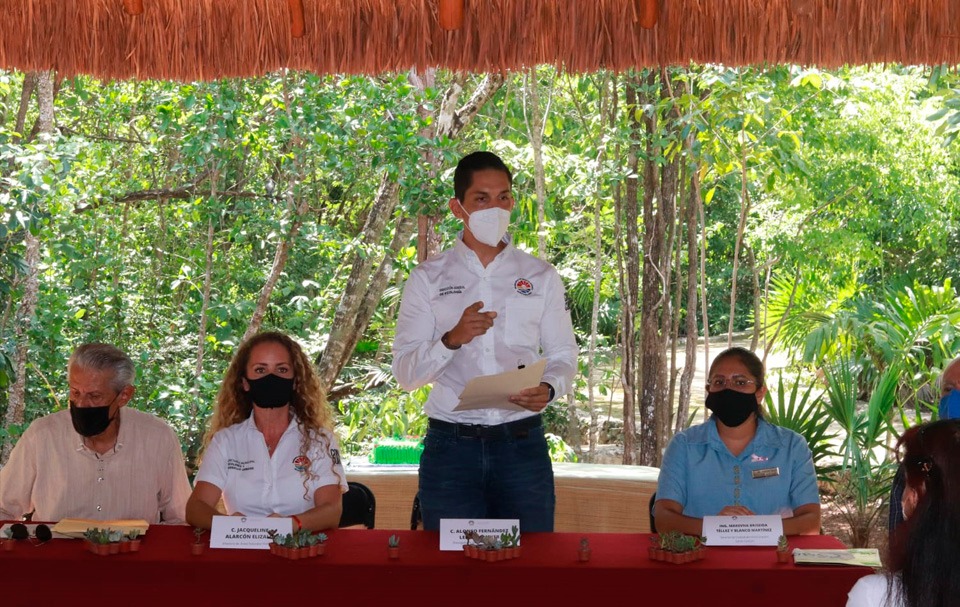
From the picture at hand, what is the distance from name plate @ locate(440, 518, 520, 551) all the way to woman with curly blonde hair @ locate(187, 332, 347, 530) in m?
0.65

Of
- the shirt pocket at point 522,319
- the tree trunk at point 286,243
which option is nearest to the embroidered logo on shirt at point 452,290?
the shirt pocket at point 522,319

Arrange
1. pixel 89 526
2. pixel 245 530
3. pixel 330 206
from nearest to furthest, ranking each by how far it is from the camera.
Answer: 1. pixel 245 530
2. pixel 89 526
3. pixel 330 206

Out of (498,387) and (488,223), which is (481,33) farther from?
(498,387)

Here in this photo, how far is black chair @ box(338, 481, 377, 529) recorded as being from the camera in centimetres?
329

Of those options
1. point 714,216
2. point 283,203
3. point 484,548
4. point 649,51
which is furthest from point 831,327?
point 714,216

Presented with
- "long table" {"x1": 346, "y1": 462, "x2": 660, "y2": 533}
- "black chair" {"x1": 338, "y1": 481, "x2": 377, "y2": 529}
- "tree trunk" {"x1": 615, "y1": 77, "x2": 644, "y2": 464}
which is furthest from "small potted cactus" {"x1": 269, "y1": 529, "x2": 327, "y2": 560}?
"tree trunk" {"x1": 615, "y1": 77, "x2": 644, "y2": 464}

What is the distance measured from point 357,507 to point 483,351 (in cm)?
65

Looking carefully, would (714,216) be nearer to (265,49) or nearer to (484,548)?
(265,49)

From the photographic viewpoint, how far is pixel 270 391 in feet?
10.2

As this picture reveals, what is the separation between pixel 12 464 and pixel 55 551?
1004mm

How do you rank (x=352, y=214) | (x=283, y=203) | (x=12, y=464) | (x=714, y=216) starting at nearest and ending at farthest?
(x=12, y=464), (x=283, y=203), (x=352, y=214), (x=714, y=216)

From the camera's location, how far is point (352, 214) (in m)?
9.23

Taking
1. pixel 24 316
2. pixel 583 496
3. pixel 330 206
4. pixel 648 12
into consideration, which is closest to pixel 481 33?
pixel 648 12

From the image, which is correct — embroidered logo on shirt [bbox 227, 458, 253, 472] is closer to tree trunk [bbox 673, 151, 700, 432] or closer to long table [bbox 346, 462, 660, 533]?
long table [bbox 346, 462, 660, 533]
